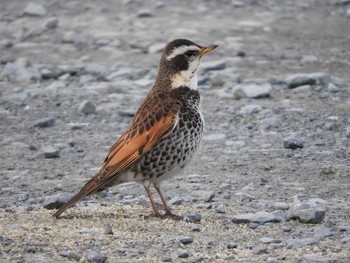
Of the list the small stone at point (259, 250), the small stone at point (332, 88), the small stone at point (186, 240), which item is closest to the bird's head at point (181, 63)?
the small stone at point (186, 240)

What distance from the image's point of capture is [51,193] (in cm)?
974

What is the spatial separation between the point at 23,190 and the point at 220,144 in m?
2.74

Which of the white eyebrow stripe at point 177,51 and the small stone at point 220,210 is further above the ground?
the white eyebrow stripe at point 177,51

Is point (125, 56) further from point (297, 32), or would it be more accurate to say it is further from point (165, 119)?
point (165, 119)

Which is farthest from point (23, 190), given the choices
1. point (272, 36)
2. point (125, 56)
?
point (272, 36)

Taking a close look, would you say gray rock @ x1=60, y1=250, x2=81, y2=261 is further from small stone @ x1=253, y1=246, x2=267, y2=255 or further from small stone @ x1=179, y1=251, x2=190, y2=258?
small stone @ x1=253, y1=246, x2=267, y2=255

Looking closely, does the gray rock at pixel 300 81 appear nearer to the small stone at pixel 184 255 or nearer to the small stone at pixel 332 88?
the small stone at pixel 332 88

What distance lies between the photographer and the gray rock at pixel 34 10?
70.5ft

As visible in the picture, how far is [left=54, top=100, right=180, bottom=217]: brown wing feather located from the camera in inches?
335

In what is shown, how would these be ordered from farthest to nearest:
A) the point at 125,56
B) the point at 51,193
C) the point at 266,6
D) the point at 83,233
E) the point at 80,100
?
the point at 266,6
the point at 125,56
the point at 80,100
the point at 51,193
the point at 83,233

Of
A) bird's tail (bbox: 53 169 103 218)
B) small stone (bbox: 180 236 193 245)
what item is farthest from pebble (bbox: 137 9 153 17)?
small stone (bbox: 180 236 193 245)

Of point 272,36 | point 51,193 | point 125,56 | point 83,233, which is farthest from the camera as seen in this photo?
point 272,36

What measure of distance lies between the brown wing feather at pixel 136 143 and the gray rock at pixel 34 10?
521 inches

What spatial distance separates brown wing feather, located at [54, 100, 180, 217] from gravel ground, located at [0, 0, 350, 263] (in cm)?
32
